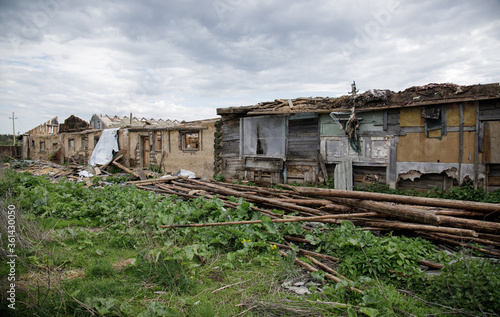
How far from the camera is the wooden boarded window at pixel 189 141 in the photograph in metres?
14.2

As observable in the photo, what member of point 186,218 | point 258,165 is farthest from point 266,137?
point 186,218

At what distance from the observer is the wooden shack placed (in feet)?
23.6

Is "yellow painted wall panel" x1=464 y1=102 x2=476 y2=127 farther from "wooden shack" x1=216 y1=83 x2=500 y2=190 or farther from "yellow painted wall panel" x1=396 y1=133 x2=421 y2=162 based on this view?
"yellow painted wall panel" x1=396 y1=133 x2=421 y2=162

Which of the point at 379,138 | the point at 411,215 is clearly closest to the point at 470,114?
the point at 379,138

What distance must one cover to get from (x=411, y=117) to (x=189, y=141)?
1070cm

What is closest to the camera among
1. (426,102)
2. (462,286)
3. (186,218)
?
(462,286)

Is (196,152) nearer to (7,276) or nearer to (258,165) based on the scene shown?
(258,165)

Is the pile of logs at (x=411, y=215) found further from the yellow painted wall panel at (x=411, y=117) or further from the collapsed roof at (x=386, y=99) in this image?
the collapsed roof at (x=386, y=99)

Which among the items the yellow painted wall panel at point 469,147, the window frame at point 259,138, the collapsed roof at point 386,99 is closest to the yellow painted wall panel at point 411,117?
the collapsed roof at point 386,99

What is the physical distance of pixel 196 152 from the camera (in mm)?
13625

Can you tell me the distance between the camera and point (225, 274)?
3.54 m

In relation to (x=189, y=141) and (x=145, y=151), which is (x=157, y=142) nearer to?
(x=145, y=151)

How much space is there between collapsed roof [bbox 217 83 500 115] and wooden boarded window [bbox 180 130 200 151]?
14.8ft

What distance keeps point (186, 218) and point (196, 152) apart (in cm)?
885
